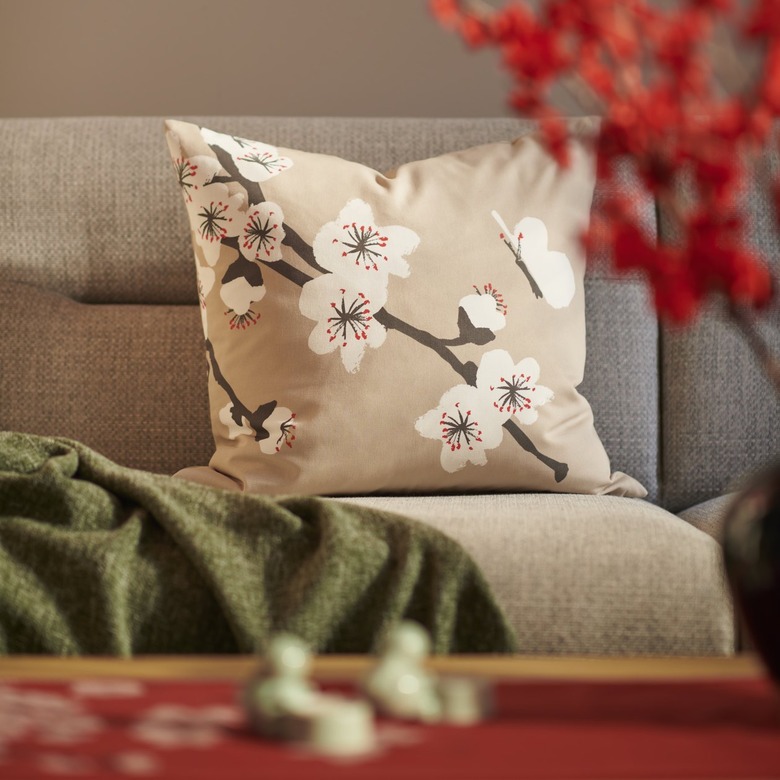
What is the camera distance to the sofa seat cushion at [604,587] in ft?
3.83

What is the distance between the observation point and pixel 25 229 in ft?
5.97

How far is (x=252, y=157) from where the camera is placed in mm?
1593

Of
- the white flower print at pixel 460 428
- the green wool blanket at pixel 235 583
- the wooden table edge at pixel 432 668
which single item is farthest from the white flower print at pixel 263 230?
the wooden table edge at pixel 432 668

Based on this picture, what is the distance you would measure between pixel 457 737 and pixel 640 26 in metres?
0.44

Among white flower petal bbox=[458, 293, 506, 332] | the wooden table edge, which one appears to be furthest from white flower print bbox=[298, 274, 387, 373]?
the wooden table edge

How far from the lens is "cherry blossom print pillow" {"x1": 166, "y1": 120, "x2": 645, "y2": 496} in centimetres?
150

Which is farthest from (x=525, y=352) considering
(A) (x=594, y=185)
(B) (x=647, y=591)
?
(B) (x=647, y=591)

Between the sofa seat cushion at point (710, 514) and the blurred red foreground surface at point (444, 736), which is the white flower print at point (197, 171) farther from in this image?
the blurred red foreground surface at point (444, 736)

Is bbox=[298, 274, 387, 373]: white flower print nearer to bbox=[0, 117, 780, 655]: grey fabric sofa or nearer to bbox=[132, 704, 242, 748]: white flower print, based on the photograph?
bbox=[0, 117, 780, 655]: grey fabric sofa

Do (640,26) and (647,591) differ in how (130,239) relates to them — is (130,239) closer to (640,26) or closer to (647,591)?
(647,591)

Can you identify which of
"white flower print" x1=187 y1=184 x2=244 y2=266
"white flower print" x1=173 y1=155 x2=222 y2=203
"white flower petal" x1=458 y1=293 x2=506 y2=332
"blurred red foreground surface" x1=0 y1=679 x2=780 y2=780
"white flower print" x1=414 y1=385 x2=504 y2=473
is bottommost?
"blurred red foreground surface" x1=0 y1=679 x2=780 y2=780

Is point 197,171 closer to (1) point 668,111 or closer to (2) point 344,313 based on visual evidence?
(2) point 344,313

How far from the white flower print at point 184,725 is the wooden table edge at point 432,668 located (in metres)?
0.08

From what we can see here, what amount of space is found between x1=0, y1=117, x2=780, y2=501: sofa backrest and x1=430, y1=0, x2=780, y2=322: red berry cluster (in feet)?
3.68
